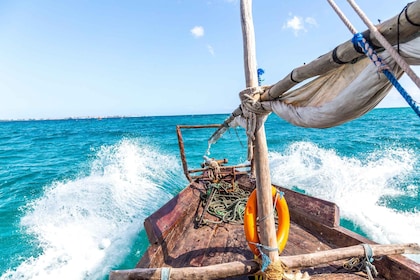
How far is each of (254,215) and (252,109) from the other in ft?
4.61

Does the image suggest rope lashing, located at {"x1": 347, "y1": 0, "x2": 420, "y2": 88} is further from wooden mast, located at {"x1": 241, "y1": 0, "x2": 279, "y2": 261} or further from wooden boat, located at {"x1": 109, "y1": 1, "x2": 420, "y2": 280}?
wooden mast, located at {"x1": 241, "y1": 0, "x2": 279, "y2": 261}

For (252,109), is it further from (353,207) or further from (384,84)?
(353,207)

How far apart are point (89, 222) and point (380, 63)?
7.97 meters

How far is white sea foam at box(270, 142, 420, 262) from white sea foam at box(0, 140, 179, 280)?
22.5 ft

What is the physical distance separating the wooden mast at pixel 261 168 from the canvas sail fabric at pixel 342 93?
0.48 metres

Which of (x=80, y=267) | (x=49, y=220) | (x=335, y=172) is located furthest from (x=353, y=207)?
(x=49, y=220)

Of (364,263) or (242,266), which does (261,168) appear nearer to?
(242,266)

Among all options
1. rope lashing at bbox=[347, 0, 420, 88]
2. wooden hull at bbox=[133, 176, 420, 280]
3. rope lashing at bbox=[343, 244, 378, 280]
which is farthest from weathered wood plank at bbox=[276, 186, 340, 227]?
rope lashing at bbox=[347, 0, 420, 88]

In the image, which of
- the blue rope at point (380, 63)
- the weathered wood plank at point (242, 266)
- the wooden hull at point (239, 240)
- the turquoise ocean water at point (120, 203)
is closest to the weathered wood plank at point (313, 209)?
the wooden hull at point (239, 240)

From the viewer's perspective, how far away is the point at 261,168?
2.28 metres

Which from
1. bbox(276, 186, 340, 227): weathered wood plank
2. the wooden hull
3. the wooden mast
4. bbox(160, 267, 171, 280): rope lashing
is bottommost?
the wooden hull

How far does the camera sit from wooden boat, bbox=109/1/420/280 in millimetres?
2152

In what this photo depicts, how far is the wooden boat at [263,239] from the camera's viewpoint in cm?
215

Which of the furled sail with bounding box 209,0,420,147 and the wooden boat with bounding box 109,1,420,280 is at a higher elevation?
the furled sail with bounding box 209,0,420,147
